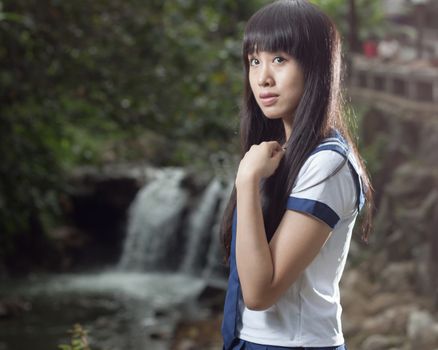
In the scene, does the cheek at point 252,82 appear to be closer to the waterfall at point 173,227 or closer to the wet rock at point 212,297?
the wet rock at point 212,297

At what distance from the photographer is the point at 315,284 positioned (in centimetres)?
149

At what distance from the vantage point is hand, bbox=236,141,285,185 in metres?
1.47

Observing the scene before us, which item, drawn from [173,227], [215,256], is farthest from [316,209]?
[173,227]

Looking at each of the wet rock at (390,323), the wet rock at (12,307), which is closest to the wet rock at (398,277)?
the wet rock at (390,323)

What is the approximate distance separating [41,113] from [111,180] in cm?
691

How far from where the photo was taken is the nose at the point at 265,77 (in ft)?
5.09

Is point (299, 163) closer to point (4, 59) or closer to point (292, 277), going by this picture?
point (292, 277)

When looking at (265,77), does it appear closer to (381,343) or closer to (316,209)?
(316,209)

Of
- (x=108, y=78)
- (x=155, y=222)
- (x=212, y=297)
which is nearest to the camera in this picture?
(x=108, y=78)

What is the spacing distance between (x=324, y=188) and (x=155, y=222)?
10.9 meters

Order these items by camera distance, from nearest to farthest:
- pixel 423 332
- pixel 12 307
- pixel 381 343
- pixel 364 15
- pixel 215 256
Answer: pixel 423 332, pixel 381 343, pixel 12 307, pixel 215 256, pixel 364 15

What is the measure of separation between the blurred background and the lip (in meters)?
0.21

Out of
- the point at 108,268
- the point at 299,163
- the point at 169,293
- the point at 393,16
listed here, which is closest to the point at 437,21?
the point at 393,16

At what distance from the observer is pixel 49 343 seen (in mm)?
7785
